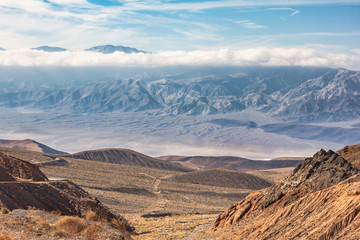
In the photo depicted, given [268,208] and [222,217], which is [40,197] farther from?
[268,208]

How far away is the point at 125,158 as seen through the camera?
153875 millimetres

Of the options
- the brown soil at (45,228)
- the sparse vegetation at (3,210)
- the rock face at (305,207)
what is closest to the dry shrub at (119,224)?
the rock face at (305,207)

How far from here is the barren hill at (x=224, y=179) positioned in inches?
3893

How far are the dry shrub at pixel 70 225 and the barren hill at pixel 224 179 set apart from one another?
232 ft

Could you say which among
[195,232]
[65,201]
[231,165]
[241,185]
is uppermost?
[65,201]

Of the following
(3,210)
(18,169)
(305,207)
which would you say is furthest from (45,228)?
(18,169)

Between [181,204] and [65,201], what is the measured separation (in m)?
30.8

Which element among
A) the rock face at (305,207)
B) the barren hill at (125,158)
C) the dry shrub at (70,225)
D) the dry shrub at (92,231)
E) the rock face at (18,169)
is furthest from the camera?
the barren hill at (125,158)

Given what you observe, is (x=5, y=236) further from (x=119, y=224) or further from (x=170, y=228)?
(x=170, y=228)

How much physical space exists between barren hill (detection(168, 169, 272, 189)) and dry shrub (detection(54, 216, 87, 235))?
70619mm

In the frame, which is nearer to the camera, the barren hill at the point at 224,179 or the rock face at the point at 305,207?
the rock face at the point at 305,207

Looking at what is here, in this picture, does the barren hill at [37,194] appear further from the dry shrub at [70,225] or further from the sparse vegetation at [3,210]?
the dry shrub at [70,225]

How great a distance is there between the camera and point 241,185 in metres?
100

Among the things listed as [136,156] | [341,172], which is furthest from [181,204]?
[136,156]
